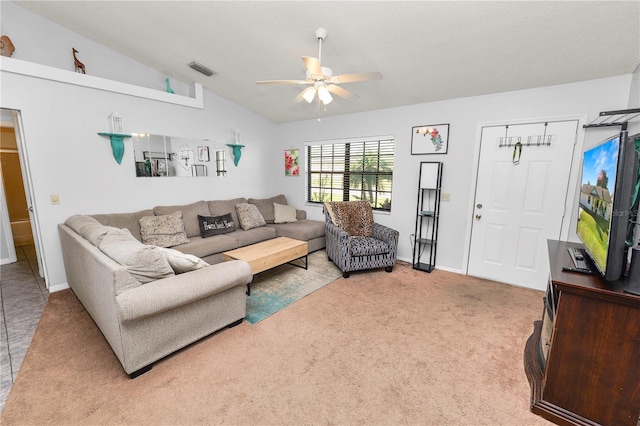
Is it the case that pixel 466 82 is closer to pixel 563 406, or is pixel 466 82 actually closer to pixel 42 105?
pixel 563 406

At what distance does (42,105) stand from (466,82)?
15.1ft

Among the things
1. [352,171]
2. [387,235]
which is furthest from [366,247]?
[352,171]

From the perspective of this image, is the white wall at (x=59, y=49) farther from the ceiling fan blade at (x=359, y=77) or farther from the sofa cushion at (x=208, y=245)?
the ceiling fan blade at (x=359, y=77)

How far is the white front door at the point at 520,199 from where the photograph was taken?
295 centimetres

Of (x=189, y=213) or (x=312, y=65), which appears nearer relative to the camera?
(x=312, y=65)

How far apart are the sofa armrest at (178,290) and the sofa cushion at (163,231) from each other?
1.63 metres

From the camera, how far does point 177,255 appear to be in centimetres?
207

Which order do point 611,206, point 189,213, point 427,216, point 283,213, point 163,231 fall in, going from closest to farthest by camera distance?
1. point 611,206
2. point 163,231
3. point 427,216
4. point 189,213
5. point 283,213

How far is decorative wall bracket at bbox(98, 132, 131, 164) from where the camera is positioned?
330 centimetres

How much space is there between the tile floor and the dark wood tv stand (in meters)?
3.17

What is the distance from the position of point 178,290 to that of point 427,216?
125 inches

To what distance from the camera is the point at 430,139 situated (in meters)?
3.68

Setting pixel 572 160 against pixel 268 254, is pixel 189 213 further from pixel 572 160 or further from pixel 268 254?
pixel 572 160

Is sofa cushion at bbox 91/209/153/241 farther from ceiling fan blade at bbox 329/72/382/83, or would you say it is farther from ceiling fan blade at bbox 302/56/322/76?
ceiling fan blade at bbox 329/72/382/83
